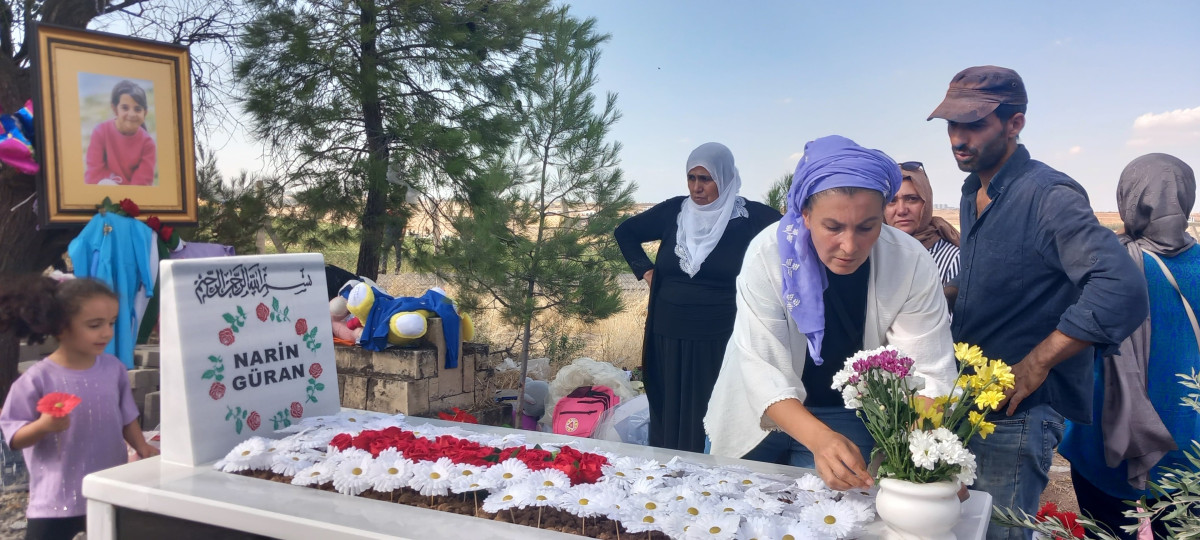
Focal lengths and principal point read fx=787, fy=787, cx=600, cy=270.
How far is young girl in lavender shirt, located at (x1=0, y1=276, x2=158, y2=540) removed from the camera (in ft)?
7.44

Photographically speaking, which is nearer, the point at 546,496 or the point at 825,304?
the point at 546,496

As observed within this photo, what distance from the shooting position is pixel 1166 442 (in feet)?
Result: 7.79

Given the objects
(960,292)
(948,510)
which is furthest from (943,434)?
(960,292)

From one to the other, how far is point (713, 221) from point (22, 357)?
16.3 ft

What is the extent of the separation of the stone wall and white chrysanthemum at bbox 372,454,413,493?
9.24ft

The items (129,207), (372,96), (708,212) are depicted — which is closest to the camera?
(708,212)

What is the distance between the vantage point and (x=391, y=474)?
1715 millimetres

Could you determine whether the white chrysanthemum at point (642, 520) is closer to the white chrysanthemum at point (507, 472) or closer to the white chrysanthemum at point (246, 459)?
the white chrysanthemum at point (507, 472)

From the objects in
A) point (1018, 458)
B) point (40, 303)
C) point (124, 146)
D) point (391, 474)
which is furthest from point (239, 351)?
point (124, 146)

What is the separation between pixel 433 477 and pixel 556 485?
0.28m

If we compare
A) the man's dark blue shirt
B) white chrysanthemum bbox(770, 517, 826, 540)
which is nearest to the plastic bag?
the man's dark blue shirt

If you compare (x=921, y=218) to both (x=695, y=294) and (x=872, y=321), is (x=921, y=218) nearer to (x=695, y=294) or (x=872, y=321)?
(x=695, y=294)

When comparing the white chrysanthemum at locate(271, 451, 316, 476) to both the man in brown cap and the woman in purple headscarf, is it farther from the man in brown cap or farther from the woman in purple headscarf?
the man in brown cap

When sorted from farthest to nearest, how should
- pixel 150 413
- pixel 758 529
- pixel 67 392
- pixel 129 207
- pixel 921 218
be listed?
pixel 150 413 → pixel 129 207 → pixel 921 218 → pixel 67 392 → pixel 758 529
